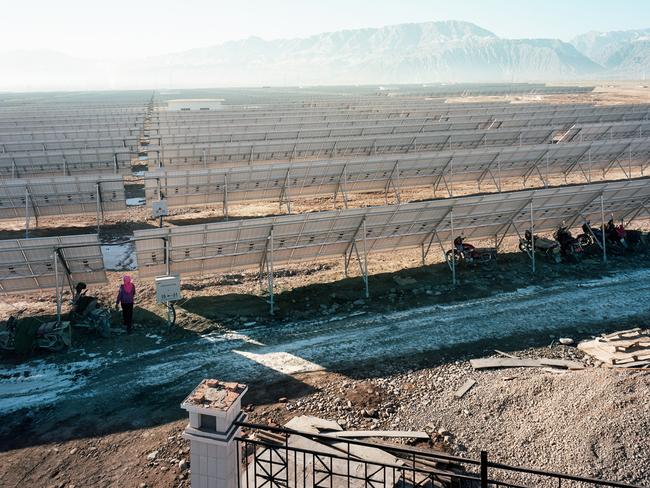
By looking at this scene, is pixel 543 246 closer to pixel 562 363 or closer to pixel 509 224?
pixel 509 224

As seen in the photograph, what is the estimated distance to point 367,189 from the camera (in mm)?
27297

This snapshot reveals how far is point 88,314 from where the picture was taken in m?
14.5

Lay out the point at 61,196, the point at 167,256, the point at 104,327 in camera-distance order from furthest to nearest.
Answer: the point at 61,196
the point at 167,256
the point at 104,327

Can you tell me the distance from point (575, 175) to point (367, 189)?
49.9ft

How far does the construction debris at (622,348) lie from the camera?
40.1ft

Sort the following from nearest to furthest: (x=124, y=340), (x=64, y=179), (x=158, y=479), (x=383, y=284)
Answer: (x=158, y=479) → (x=124, y=340) → (x=383, y=284) → (x=64, y=179)

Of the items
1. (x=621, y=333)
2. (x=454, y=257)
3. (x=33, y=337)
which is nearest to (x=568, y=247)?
(x=454, y=257)

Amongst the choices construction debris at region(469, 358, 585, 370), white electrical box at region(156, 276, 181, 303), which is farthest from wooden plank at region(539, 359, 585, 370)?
white electrical box at region(156, 276, 181, 303)

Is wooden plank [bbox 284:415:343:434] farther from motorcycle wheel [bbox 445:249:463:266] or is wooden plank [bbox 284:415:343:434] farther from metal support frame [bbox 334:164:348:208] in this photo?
metal support frame [bbox 334:164:348:208]

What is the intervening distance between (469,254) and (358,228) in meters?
4.32

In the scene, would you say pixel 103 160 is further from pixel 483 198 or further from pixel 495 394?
pixel 495 394

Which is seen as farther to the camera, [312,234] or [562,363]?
[312,234]

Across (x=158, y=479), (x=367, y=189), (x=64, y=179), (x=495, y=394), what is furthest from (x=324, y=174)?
(x=158, y=479)

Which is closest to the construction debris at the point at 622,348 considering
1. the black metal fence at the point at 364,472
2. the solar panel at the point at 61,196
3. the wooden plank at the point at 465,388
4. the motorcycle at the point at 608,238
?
the wooden plank at the point at 465,388
